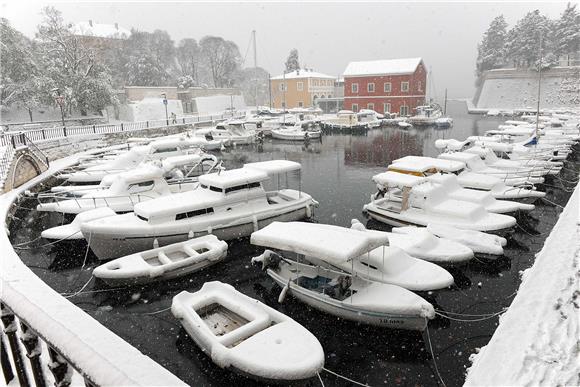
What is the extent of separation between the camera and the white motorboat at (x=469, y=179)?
61.4 ft

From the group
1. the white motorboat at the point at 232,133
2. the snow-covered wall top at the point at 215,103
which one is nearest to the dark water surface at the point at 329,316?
the white motorboat at the point at 232,133

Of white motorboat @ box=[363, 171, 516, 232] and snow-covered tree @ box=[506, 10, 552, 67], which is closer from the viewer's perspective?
white motorboat @ box=[363, 171, 516, 232]

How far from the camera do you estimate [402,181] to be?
17109 millimetres

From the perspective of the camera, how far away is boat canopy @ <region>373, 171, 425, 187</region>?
16888 mm

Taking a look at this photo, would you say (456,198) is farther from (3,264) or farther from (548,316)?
(3,264)

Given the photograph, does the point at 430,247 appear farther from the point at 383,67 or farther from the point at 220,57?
the point at 220,57

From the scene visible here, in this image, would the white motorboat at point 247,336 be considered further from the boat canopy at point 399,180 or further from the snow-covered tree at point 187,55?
the snow-covered tree at point 187,55

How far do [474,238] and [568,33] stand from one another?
8907 centimetres

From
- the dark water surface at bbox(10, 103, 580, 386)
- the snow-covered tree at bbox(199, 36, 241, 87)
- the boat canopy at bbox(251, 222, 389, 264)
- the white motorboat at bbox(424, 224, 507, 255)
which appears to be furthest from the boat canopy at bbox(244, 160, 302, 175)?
the snow-covered tree at bbox(199, 36, 241, 87)

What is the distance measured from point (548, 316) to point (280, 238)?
6627 millimetres

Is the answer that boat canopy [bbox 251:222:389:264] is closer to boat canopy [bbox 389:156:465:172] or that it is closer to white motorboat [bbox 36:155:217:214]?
boat canopy [bbox 389:156:465:172]

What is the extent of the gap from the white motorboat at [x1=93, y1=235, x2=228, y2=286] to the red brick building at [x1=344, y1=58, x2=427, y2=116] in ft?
190

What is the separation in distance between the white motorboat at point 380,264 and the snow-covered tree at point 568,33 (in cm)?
9173

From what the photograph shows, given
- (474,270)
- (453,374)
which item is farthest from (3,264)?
(474,270)
